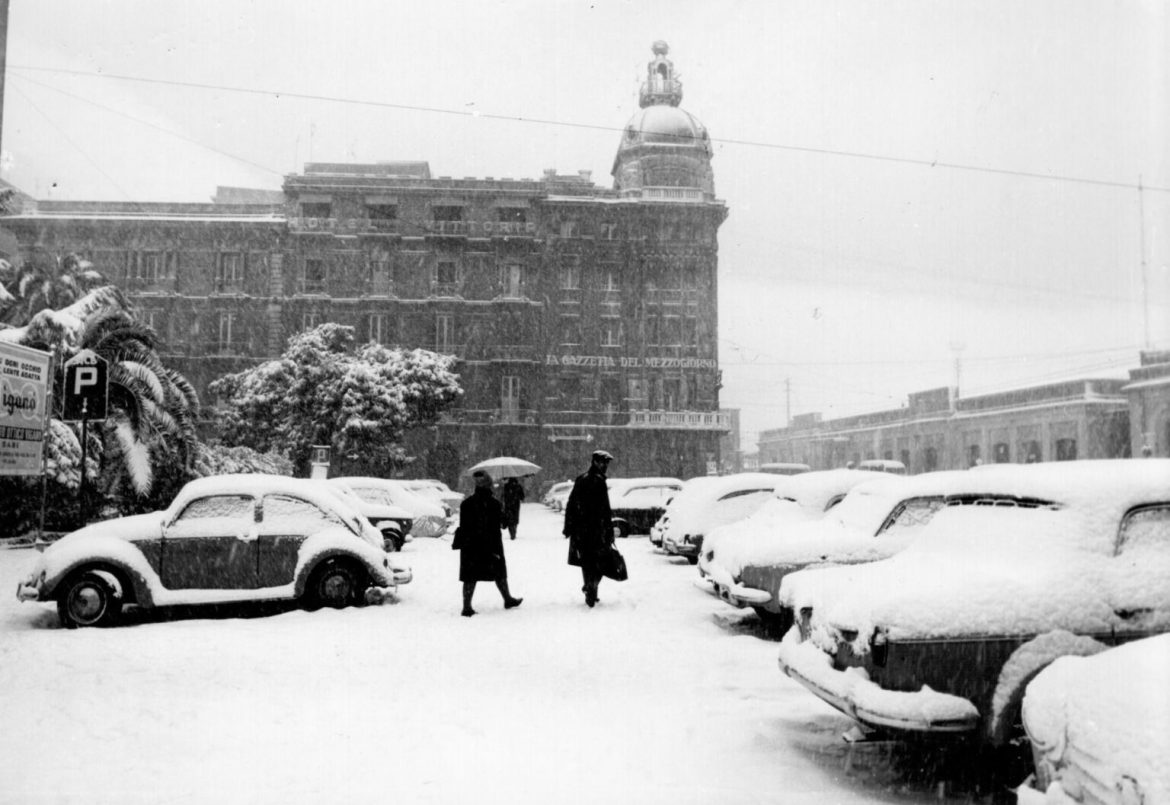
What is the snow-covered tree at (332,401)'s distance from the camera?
35688 mm

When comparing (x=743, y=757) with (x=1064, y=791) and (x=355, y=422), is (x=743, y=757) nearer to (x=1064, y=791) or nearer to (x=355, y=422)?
(x=1064, y=791)

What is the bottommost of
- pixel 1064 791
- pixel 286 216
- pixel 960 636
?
pixel 1064 791

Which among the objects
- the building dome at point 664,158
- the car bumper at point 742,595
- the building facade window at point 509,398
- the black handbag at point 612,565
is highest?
the building dome at point 664,158

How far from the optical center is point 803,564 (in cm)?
855

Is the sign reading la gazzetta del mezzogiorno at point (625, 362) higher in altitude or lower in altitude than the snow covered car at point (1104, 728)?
higher

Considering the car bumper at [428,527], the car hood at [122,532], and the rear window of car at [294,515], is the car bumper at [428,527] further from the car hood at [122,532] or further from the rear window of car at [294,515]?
the car hood at [122,532]

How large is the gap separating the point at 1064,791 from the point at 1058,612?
1431mm

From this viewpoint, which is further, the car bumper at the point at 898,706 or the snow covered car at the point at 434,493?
the snow covered car at the point at 434,493

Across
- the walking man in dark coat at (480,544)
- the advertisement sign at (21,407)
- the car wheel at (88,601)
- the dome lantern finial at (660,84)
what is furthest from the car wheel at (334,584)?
the dome lantern finial at (660,84)

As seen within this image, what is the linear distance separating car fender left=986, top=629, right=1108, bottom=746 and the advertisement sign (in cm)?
724

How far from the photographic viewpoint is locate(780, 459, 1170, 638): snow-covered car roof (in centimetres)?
456

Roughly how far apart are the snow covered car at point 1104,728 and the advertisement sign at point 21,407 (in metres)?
7.41

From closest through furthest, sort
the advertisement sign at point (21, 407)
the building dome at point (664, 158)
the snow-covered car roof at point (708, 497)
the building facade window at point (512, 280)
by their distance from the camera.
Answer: the advertisement sign at point (21, 407) < the snow-covered car roof at point (708, 497) < the building facade window at point (512, 280) < the building dome at point (664, 158)

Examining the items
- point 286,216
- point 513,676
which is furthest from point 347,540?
point 286,216
